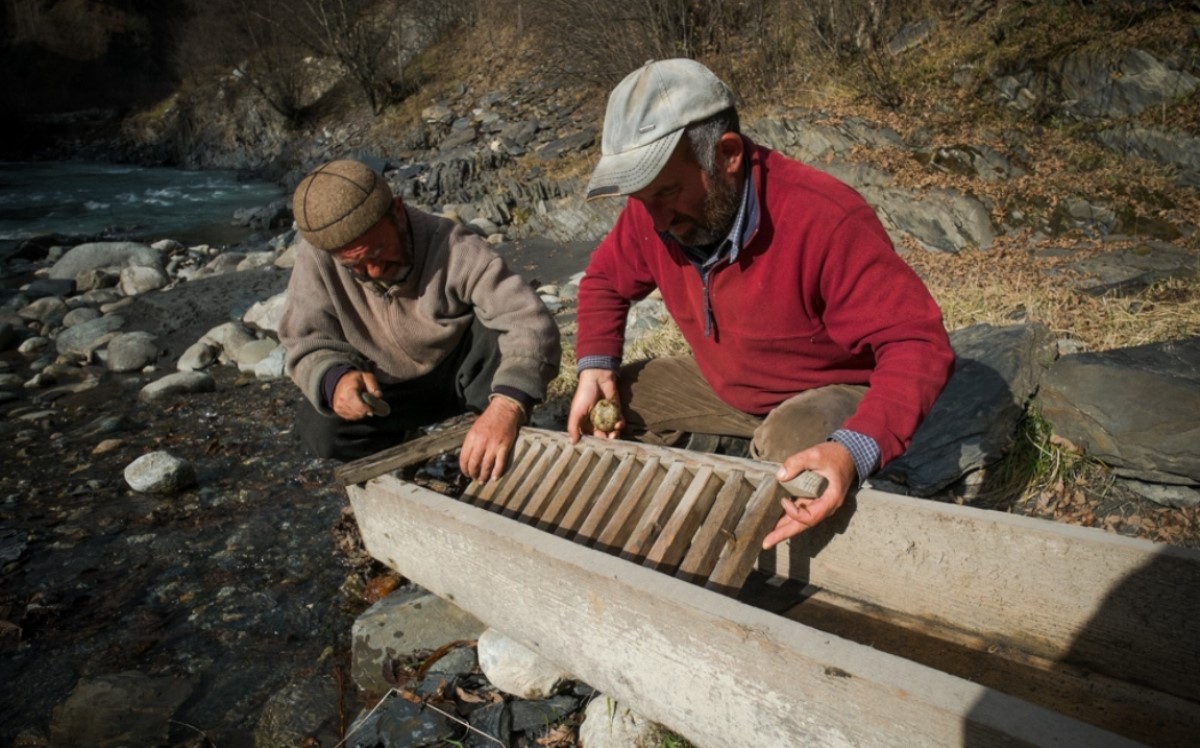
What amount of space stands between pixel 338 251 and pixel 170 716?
181cm

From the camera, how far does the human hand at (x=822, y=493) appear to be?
2.12 meters

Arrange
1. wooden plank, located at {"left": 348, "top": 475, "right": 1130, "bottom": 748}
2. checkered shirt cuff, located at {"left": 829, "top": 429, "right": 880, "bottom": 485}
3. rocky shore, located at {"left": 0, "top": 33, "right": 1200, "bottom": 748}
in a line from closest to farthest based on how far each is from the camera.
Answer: wooden plank, located at {"left": 348, "top": 475, "right": 1130, "bottom": 748}, checkered shirt cuff, located at {"left": 829, "top": 429, "right": 880, "bottom": 485}, rocky shore, located at {"left": 0, "top": 33, "right": 1200, "bottom": 748}

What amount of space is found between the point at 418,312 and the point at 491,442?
0.79 meters

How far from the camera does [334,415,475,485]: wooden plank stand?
114 inches

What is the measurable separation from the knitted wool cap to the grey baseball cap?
0.99 m

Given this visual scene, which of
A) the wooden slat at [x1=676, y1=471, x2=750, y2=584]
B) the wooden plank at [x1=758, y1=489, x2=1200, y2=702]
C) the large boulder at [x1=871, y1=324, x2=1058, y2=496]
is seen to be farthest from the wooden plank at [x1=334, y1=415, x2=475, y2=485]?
the large boulder at [x1=871, y1=324, x2=1058, y2=496]

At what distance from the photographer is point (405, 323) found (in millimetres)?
3389

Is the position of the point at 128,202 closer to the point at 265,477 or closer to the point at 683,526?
the point at 265,477

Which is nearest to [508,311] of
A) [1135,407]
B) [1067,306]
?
[1135,407]

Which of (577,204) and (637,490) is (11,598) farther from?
(577,204)

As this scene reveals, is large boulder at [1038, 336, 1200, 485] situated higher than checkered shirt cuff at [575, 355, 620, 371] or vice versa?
checkered shirt cuff at [575, 355, 620, 371]

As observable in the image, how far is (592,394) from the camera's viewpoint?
125 inches

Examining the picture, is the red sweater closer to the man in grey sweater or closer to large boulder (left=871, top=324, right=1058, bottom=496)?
the man in grey sweater

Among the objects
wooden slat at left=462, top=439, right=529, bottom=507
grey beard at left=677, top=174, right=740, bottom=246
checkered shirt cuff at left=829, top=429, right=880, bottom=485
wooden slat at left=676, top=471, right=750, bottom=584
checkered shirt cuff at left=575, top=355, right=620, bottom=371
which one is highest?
grey beard at left=677, top=174, right=740, bottom=246
